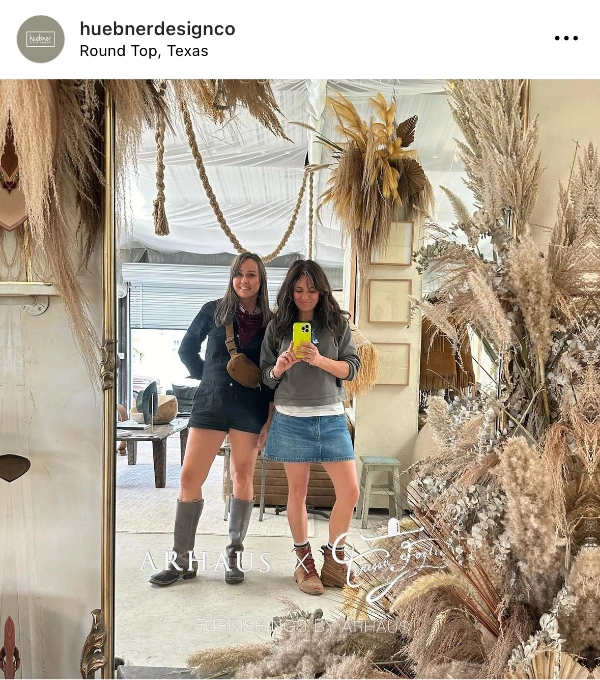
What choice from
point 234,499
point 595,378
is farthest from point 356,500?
point 595,378

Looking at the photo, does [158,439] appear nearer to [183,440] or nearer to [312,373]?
[183,440]

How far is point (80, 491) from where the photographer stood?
1304mm

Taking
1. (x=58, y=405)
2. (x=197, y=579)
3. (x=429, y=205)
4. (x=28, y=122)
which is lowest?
(x=197, y=579)

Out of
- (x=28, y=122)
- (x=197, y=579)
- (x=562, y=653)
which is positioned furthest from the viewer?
(x=197, y=579)

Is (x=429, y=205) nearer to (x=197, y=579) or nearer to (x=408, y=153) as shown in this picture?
(x=408, y=153)

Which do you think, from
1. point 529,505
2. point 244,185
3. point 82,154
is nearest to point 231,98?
point 244,185

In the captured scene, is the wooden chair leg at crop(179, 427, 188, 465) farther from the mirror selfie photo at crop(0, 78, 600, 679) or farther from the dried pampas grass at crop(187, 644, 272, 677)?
the dried pampas grass at crop(187, 644, 272, 677)

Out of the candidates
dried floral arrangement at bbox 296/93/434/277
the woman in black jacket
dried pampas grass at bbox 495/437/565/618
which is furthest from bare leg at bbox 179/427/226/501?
dried pampas grass at bbox 495/437/565/618

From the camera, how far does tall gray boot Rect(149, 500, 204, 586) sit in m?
1.25

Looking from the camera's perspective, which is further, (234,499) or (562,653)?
(234,499)

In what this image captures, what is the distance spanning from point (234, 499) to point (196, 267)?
470 millimetres

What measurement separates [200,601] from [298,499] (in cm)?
28

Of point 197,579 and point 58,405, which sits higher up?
point 58,405

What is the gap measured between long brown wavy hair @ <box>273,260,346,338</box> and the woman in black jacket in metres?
0.04
